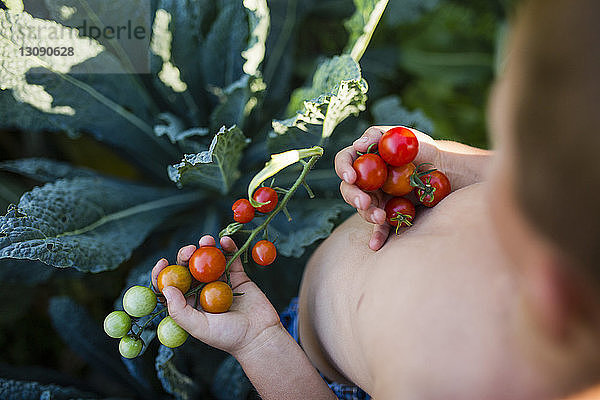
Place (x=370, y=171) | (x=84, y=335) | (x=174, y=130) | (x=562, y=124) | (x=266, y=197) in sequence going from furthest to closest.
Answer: (x=84, y=335) → (x=174, y=130) → (x=266, y=197) → (x=370, y=171) → (x=562, y=124)

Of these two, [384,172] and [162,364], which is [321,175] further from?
[162,364]

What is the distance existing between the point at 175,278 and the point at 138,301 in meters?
0.08

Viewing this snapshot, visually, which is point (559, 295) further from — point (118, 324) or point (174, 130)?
point (174, 130)

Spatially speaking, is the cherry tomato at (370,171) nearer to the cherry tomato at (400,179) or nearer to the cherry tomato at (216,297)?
the cherry tomato at (400,179)

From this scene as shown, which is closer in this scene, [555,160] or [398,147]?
[555,160]

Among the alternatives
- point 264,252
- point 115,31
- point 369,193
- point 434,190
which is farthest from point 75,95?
point 434,190

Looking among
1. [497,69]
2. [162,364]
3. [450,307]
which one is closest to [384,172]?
[450,307]

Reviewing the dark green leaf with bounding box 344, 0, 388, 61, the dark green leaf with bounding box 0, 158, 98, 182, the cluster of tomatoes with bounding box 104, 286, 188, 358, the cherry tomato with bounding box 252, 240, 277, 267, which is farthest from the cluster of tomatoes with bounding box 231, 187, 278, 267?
the dark green leaf with bounding box 0, 158, 98, 182

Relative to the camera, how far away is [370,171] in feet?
3.06

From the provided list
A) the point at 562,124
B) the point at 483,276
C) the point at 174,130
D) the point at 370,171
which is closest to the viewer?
the point at 562,124

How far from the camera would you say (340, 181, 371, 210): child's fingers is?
930 millimetres

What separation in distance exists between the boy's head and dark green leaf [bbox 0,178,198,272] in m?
0.90

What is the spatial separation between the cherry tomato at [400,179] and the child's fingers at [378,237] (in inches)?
3.1

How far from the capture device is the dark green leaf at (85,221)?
42.9 inches
